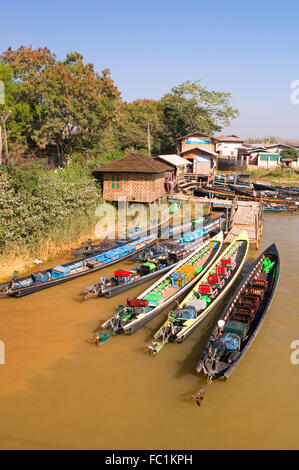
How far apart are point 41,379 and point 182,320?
4.21 meters

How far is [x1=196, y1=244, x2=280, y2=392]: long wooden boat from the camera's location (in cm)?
863

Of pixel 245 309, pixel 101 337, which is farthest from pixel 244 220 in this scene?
pixel 101 337

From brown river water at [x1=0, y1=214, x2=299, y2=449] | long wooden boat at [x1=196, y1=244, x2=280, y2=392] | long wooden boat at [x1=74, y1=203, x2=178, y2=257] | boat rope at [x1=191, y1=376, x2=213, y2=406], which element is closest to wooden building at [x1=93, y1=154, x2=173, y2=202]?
long wooden boat at [x1=74, y1=203, x2=178, y2=257]

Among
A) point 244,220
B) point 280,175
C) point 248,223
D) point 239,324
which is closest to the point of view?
point 239,324

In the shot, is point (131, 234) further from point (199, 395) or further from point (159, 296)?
point (199, 395)

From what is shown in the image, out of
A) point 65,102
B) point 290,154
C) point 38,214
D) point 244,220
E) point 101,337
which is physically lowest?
point 101,337

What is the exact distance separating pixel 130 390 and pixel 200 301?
3.67 metres

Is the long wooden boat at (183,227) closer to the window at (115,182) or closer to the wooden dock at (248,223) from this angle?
the wooden dock at (248,223)

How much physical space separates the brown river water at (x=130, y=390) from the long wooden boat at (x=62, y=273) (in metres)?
0.84

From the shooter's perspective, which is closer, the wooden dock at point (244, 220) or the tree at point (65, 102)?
the wooden dock at point (244, 220)

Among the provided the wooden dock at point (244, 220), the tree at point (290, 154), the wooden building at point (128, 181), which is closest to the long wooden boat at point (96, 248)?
the wooden building at point (128, 181)

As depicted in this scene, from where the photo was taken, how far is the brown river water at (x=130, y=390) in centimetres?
737

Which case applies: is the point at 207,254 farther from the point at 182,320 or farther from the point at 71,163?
the point at 71,163

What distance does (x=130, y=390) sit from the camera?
8.74m
